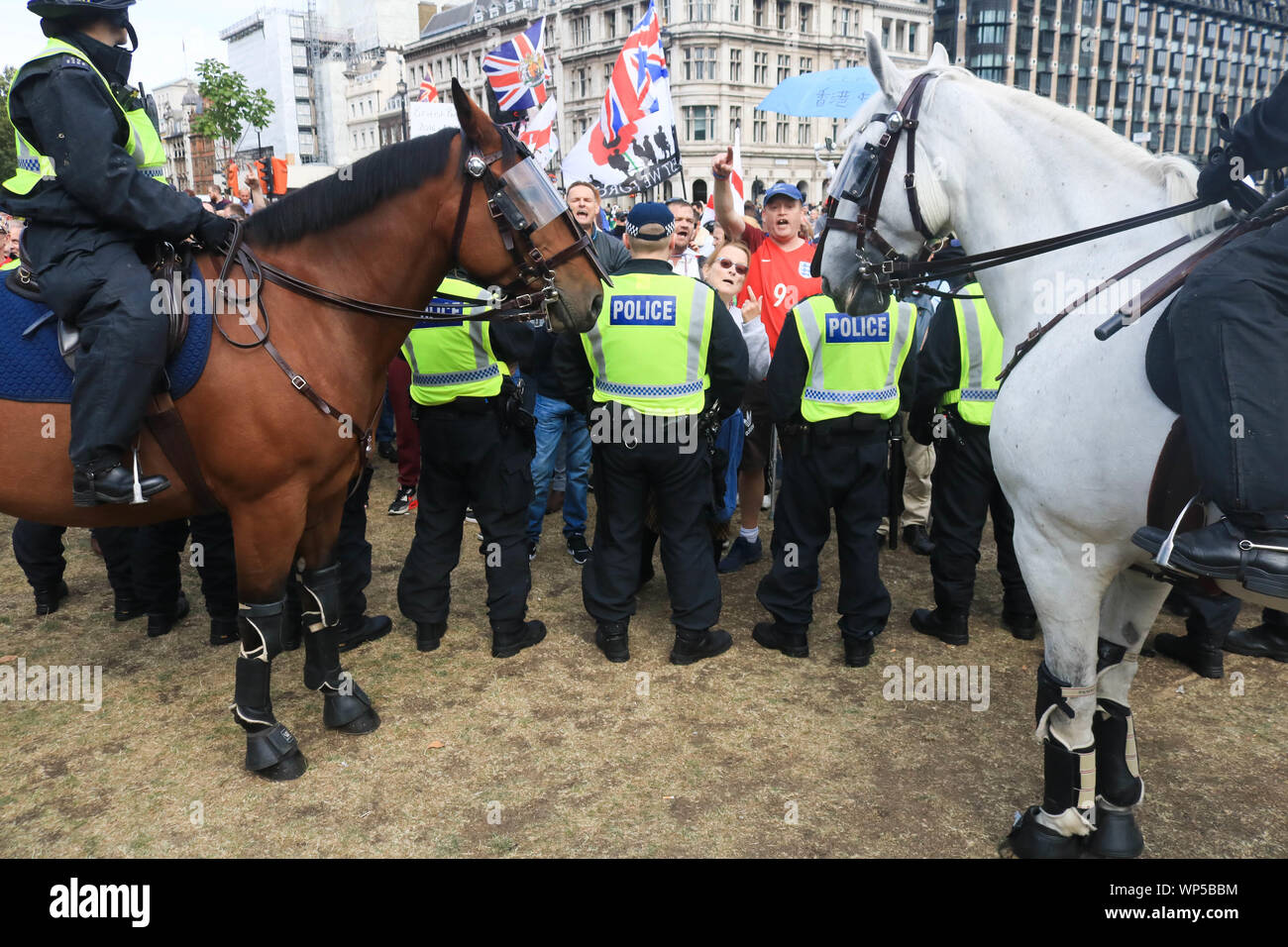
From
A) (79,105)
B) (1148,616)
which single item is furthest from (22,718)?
(1148,616)

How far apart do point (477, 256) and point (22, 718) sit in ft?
11.2

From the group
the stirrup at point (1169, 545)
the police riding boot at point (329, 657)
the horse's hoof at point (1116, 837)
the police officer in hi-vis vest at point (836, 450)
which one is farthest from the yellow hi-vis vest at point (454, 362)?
the horse's hoof at point (1116, 837)

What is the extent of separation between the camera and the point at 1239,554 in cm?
259

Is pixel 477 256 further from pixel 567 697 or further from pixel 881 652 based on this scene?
pixel 881 652

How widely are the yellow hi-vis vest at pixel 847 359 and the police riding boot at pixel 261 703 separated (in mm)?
3115

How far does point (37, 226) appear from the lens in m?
3.53

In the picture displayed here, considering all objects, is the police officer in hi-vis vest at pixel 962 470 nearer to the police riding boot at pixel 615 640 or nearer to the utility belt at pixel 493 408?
the police riding boot at pixel 615 640

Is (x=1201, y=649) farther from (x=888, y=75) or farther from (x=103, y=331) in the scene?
(x=103, y=331)

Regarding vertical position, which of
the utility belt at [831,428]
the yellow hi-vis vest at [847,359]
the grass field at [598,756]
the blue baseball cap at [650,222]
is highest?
the blue baseball cap at [650,222]

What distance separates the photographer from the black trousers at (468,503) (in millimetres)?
5207

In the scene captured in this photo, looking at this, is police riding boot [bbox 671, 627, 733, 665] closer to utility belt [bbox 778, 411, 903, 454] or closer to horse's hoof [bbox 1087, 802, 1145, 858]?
utility belt [bbox 778, 411, 903, 454]

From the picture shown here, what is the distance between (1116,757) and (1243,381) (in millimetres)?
1699

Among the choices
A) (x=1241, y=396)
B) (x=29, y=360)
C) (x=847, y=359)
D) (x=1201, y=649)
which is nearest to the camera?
(x=1241, y=396)

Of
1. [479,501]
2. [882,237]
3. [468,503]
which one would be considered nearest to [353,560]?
[468,503]
